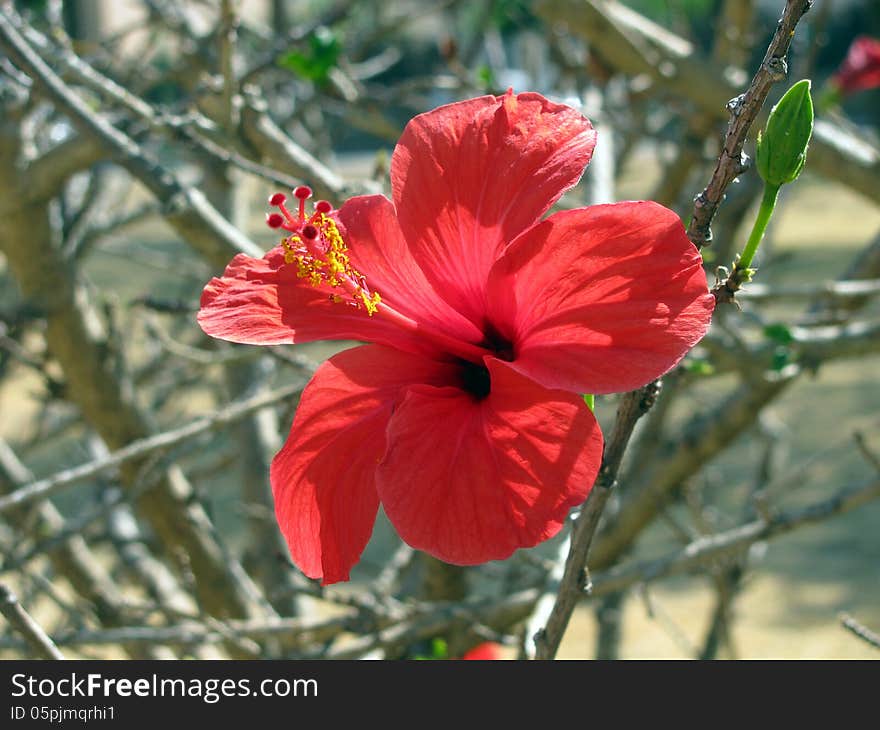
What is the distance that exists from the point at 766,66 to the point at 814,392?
6.96 m

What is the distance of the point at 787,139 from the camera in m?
0.90

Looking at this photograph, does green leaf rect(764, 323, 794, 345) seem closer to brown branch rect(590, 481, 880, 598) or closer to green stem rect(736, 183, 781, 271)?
brown branch rect(590, 481, 880, 598)

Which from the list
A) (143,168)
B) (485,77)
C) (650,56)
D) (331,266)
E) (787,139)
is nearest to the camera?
(787,139)

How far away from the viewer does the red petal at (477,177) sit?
3.22ft

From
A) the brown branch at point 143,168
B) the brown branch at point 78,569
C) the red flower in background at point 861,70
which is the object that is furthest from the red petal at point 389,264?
the red flower in background at point 861,70

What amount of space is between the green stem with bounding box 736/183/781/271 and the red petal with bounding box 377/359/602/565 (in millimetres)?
175

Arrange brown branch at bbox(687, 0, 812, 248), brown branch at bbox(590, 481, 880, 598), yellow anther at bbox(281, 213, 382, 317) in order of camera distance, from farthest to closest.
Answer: brown branch at bbox(590, 481, 880, 598) < yellow anther at bbox(281, 213, 382, 317) < brown branch at bbox(687, 0, 812, 248)

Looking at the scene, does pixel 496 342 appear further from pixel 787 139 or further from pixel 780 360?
pixel 780 360

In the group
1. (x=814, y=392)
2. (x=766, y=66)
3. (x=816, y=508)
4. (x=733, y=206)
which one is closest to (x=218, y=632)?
(x=816, y=508)

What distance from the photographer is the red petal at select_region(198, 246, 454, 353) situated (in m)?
1.01

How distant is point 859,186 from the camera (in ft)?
6.38

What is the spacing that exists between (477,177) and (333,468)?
30 centimetres

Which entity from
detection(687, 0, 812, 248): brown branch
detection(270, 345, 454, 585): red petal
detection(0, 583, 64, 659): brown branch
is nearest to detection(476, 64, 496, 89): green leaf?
detection(270, 345, 454, 585): red petal

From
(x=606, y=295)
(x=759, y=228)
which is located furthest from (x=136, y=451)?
(x=759, y=228)
